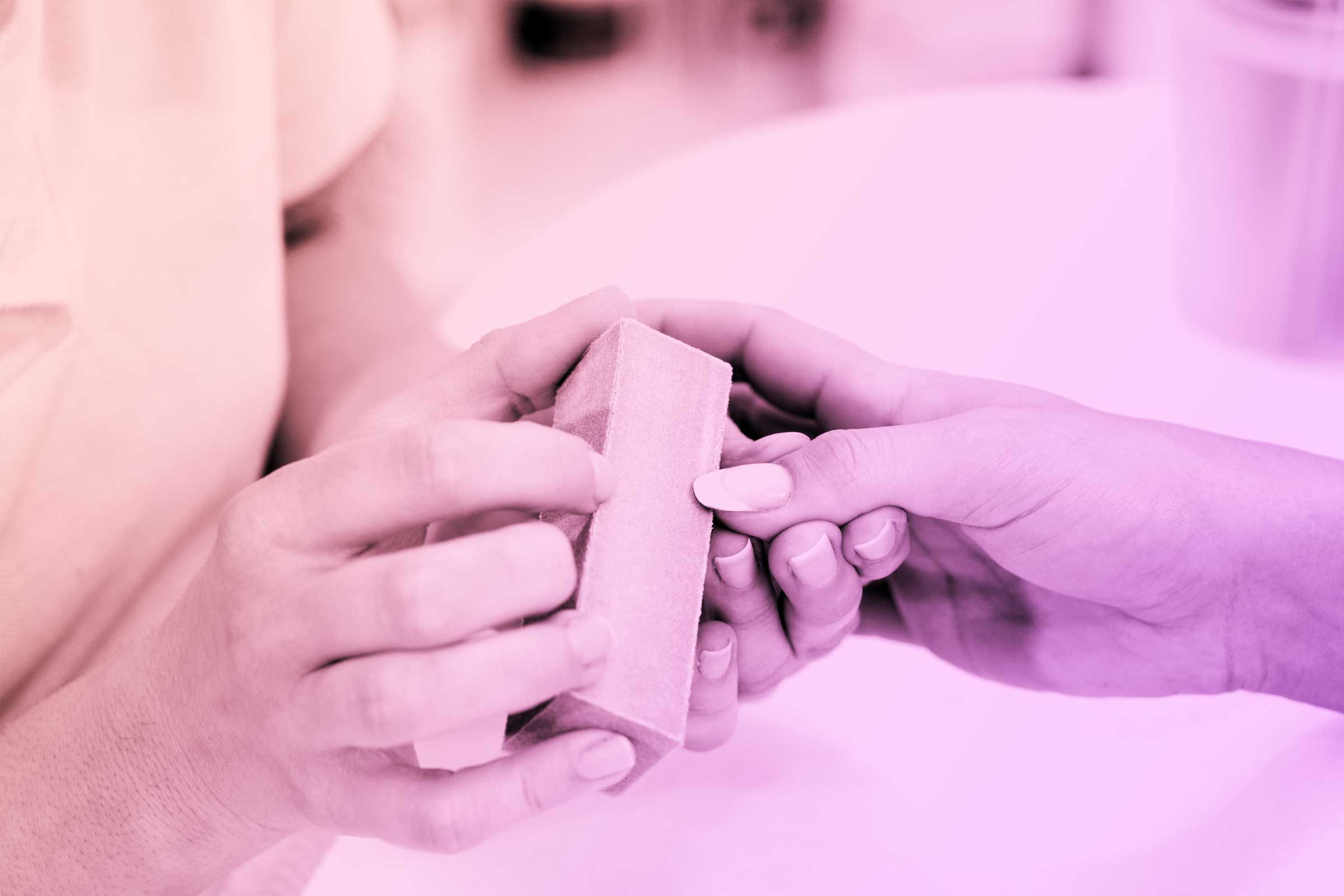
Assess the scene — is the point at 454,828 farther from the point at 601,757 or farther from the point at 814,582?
the point at 814,582

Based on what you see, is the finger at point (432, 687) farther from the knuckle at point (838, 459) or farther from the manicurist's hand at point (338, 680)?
the knuckle at point (838, 459)

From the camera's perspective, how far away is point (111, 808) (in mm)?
516

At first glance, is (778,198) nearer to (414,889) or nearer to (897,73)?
(414,889)

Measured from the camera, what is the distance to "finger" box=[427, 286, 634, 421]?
21.9 inches

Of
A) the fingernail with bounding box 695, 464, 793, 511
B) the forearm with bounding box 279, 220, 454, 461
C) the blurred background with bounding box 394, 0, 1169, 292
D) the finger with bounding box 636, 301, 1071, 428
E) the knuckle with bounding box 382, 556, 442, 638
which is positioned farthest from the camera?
the blurred background with bounding box 394, 0, 1169, 292

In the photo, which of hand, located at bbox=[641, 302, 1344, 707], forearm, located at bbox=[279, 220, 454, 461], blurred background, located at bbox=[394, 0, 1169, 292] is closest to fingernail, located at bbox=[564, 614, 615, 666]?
→ hand, located at bbox=[641, 302, 1344, 707]

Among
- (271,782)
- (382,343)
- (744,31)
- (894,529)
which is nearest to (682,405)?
(894,529)

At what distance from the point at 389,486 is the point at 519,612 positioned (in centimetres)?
7

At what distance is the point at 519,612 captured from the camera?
1.42ft

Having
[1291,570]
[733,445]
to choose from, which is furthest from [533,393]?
[1291,570]

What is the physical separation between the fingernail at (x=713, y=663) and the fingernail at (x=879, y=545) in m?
0.09

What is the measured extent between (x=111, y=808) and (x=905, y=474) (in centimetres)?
40

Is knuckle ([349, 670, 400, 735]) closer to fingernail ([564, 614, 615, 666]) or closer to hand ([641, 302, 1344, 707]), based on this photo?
fingernail ([564, 614, 615, 666])

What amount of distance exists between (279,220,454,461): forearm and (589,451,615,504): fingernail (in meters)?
0.35
